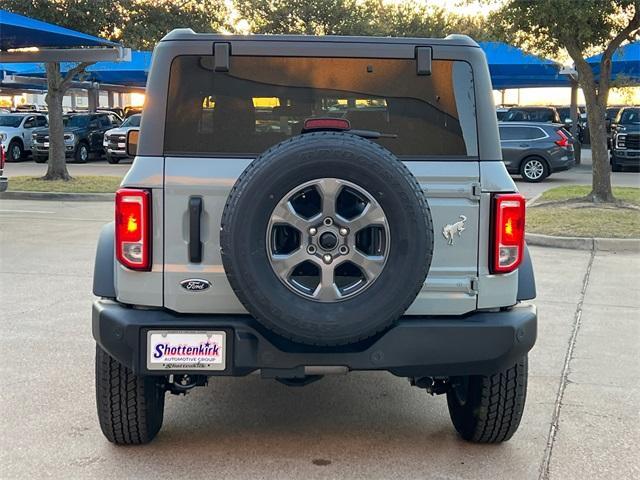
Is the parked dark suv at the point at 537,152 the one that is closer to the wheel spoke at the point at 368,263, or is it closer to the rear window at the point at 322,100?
the rear window at the point at 322,100

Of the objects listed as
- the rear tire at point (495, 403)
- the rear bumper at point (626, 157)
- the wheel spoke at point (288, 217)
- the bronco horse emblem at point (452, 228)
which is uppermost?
the rear bumper at point (626, 157)

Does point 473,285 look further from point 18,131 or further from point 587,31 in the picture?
point 18,131

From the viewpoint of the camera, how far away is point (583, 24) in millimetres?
13047

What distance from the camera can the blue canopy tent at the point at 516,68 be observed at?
27328 mm

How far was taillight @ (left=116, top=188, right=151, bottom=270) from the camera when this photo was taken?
11.9 ft

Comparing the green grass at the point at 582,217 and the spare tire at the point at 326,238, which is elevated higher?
the spare tire at the point at 326,238

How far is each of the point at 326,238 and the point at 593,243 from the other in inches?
314

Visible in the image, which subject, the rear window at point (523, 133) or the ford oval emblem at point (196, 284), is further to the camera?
the rear window at point (523, 133)

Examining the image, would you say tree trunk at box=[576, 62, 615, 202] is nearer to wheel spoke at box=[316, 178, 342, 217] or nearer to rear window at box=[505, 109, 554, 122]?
wheel spoke at box=[316, 178, 342, 217]

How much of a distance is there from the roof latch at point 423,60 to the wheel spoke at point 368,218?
794 millimetres

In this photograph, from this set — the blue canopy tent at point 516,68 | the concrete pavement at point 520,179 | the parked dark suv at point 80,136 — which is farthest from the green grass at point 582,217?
the parked dark suv at point 80,136

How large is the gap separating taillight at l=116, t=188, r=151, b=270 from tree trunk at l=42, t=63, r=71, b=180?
1596 cm

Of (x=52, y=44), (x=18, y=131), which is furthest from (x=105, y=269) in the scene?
(x=18, y=131)

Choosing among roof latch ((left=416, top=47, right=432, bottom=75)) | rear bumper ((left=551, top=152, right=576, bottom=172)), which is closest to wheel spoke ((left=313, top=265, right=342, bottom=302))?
roof latch ((left=416, top=47, right=432, bottom=75))
